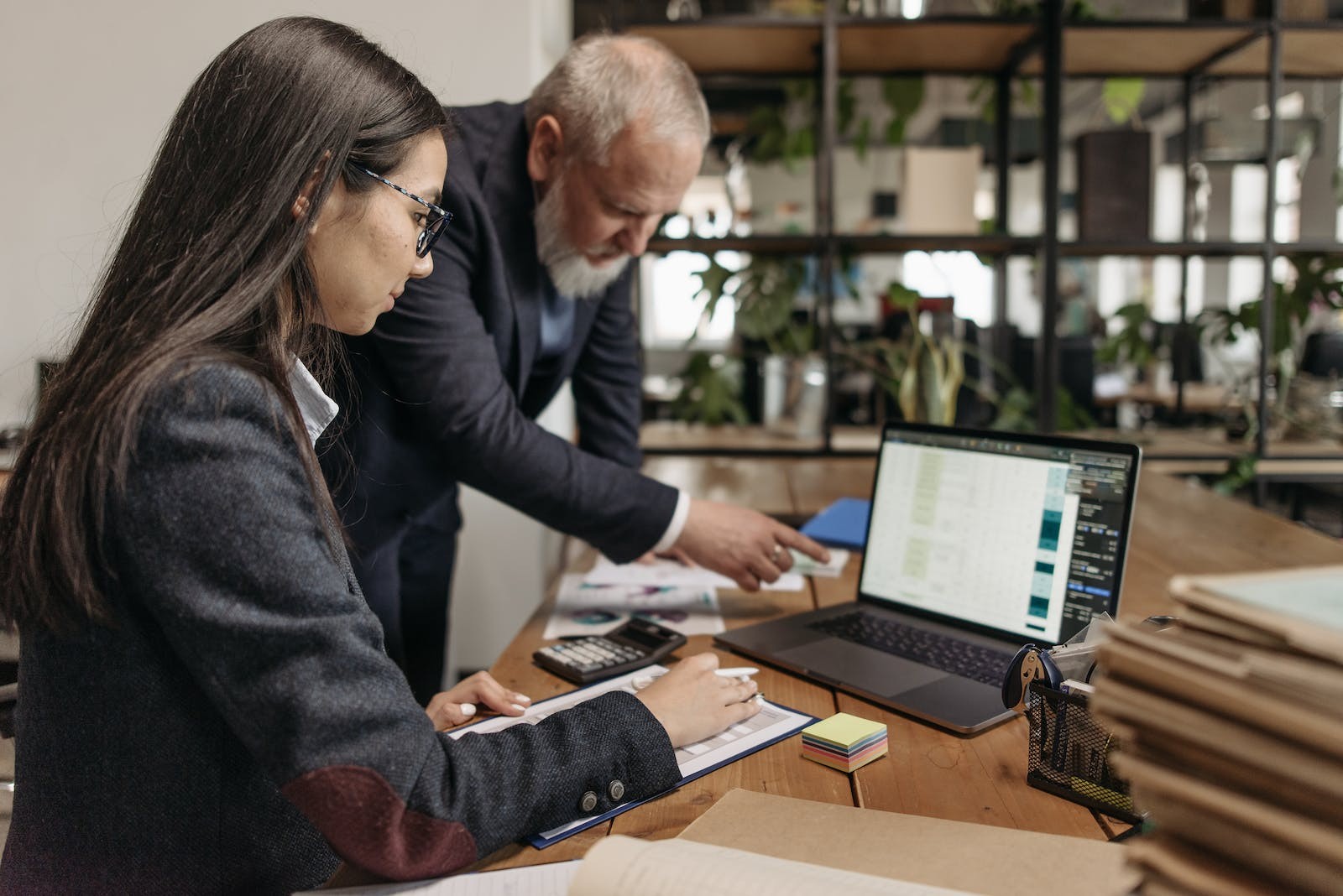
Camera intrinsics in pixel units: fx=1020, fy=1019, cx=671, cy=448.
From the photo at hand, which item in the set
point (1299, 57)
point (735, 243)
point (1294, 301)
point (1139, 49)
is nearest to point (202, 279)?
point (735, 243)

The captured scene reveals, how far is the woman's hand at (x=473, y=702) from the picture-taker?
1.03 meters

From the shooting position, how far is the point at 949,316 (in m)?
3.15

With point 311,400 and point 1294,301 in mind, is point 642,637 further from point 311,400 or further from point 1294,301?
point 1294,301

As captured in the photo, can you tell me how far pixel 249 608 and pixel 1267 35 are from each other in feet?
10.2

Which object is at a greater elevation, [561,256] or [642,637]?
[561,256]

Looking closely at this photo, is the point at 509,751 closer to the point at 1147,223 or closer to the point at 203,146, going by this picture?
the point at 203,146

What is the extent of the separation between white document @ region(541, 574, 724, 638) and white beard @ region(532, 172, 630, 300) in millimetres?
501

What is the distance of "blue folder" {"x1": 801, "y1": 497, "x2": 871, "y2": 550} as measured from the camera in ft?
5.91

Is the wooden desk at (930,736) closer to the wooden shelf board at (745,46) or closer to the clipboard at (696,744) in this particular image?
the clipboard at (696,744)

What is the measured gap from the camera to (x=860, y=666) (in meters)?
1.17

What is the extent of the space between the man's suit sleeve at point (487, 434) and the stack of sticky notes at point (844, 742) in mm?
532

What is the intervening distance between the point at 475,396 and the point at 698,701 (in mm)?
615

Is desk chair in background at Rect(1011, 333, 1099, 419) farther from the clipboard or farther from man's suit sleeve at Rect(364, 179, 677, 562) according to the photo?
the clipboard

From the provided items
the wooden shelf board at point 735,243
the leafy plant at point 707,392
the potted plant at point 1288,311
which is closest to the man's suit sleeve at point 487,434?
the wooden shelf board at point 735,243
